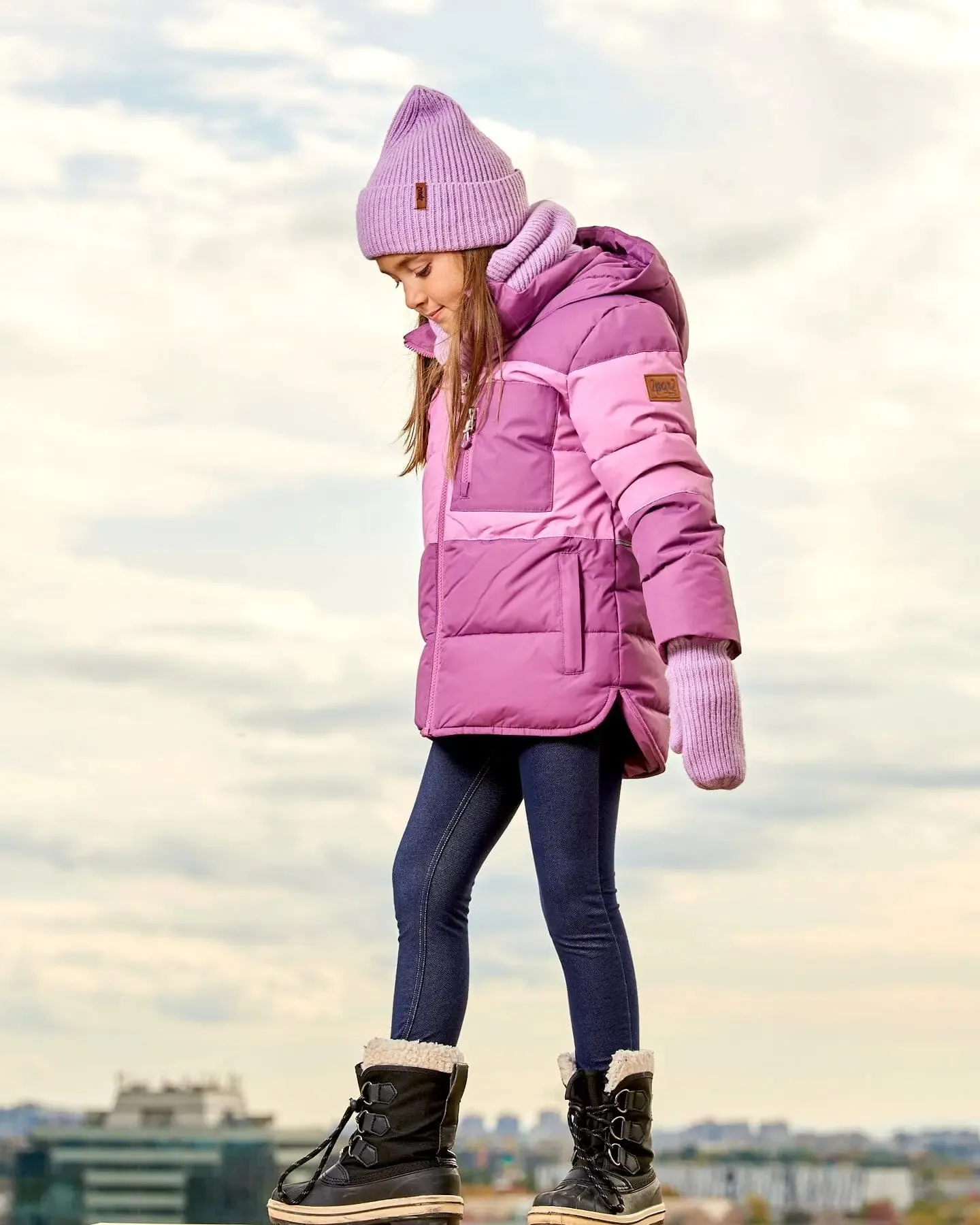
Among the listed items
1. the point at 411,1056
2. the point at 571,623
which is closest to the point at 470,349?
the point at 571,623

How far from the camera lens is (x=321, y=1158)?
1.62m

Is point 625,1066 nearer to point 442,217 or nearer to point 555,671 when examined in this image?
point 555,671

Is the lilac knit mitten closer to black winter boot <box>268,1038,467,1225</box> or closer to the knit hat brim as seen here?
black winter boot <box>268,1038,467,1225</box>

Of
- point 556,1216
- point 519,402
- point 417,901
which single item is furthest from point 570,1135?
point 519,402

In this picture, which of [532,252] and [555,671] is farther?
[532,252]

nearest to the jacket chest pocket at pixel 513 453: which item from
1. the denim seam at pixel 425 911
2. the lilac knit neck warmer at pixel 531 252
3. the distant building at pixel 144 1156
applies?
the lilac knit neck warmer at pixel 531 252

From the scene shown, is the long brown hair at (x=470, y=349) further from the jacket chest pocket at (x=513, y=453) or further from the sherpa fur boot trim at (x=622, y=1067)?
the sherpa fur boot trim at (x=622, y=1067)

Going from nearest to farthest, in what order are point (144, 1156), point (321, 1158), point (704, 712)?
point (704, 712) < point (321, 1158) < point (144, 1156)

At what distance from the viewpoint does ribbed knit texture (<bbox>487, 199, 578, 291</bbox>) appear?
64.6 inches

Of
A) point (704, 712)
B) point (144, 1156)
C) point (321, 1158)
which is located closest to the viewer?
point (704, 712)

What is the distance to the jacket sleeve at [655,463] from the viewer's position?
1501 millimetres

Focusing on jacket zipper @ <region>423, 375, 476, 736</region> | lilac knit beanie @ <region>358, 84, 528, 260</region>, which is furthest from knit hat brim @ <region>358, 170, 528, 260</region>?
jacket zipper @ <region>423, 375, 476, 736</region>

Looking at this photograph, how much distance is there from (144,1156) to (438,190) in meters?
3.60

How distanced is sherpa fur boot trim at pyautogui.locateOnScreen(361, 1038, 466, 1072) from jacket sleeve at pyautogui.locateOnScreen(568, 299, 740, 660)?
47 cm
